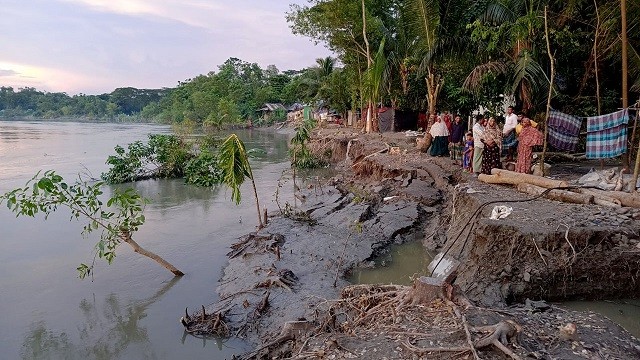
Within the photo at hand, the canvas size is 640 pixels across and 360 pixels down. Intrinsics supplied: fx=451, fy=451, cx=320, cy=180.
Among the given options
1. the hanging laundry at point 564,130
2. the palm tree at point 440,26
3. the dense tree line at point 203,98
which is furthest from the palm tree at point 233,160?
the dense tree line at point 203,98

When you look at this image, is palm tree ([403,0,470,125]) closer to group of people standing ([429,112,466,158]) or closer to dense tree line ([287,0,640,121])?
dense tree line ([287,0,640,121])

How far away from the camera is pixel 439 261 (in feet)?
26.3

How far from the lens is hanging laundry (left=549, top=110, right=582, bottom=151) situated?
32.9 feet

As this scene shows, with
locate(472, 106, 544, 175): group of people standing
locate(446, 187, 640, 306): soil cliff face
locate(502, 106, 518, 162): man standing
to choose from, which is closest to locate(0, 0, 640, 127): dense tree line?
locate(502, 106, 518, 162): man standing

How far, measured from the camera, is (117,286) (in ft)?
28.7

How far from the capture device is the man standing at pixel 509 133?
10.8 metres

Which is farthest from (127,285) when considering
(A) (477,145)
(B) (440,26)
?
(B) (440,26)

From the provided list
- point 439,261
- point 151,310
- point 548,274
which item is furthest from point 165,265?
point 548,274

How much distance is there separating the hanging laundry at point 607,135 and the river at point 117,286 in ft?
25.9

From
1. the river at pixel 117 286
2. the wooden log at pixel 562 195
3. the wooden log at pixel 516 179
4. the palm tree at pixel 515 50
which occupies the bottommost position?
the river at pixel 117 286

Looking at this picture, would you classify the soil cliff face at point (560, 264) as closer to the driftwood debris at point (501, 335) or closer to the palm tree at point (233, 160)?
the driftwood debris at point (501, 335)

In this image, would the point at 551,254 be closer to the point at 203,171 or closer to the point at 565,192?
the point at 565,192

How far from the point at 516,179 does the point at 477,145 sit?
159 centimetres

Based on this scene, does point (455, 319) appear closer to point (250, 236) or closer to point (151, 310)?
point (151, 310)
